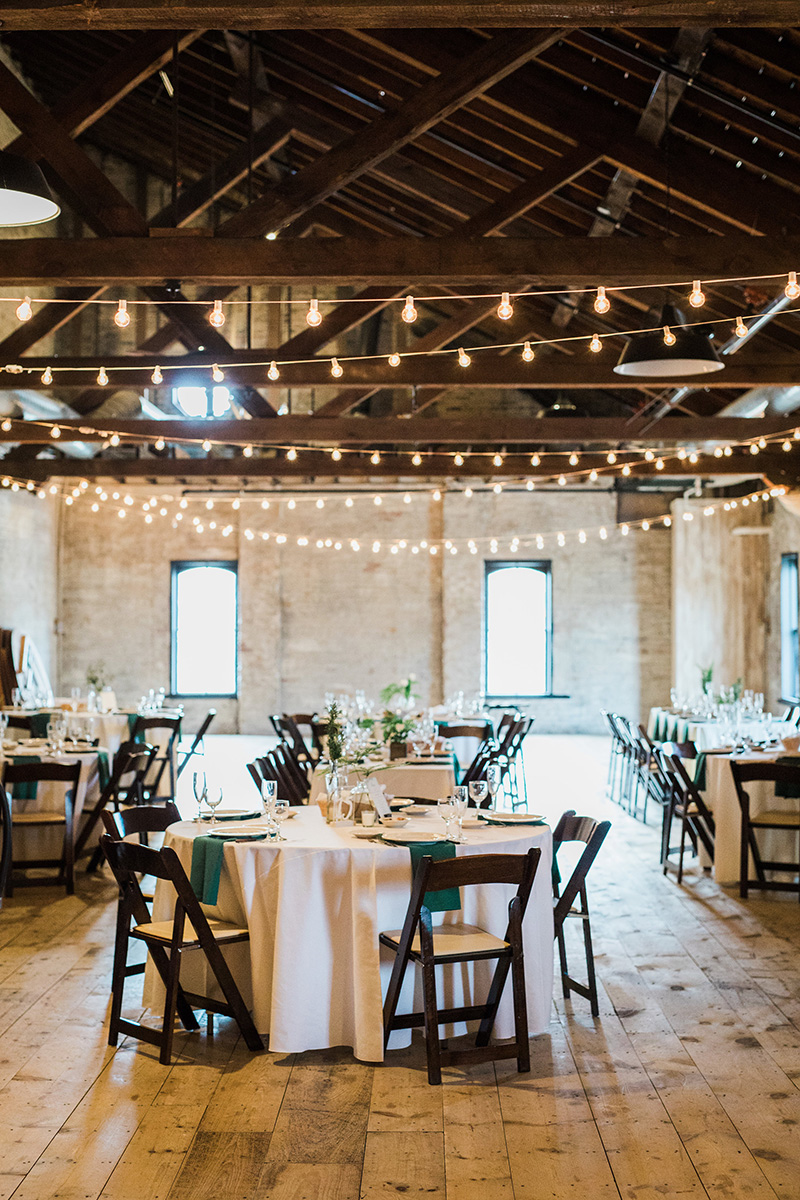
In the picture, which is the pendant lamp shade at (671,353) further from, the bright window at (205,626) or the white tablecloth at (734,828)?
the bright window at (205,626)

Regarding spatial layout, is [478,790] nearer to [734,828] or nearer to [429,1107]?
[429,1107]

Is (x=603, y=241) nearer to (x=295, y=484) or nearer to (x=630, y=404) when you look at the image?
(x=630, y=404)

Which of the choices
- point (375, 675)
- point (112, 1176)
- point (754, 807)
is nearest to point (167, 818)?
point (112, 1176)

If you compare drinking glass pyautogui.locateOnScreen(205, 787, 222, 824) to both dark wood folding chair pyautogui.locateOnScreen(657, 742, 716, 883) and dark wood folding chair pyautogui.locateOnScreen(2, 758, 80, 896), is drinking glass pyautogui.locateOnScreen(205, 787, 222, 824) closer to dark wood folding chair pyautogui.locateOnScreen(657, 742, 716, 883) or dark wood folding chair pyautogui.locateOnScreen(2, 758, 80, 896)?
dark wood folding chair pyautogui.locateOnScreen(2, 758, 80, 896)

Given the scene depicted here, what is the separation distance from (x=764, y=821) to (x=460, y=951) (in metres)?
3.34

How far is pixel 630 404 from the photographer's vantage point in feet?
49.5

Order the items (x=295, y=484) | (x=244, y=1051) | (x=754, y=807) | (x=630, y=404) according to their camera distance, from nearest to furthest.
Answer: (x=244, y=1051) → (x=754, y=807) → (x=630, y=404) → (x=295, y=484)

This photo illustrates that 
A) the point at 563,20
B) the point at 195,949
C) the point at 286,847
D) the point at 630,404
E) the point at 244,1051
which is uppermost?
the point at 630,404

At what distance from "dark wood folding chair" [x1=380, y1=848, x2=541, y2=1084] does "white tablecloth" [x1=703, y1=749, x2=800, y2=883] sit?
3.14m

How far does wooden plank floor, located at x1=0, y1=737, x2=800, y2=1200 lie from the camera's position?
10.2ft

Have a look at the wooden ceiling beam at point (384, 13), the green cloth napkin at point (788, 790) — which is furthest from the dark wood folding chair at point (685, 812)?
the wooden ceiling beam at point (384, 13)

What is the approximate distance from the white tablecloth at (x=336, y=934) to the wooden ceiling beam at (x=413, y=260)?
10.7 feet

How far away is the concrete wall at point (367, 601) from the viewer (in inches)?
634

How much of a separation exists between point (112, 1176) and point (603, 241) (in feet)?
16.6
